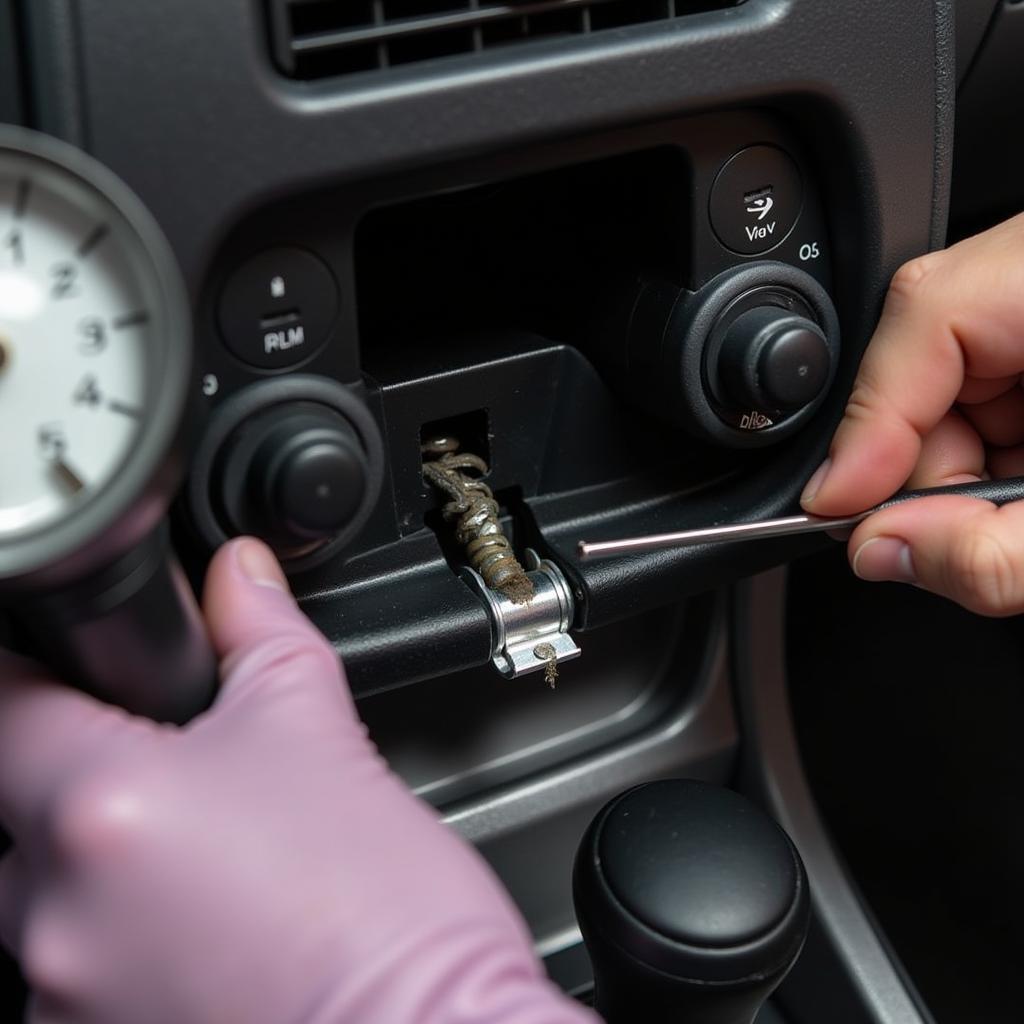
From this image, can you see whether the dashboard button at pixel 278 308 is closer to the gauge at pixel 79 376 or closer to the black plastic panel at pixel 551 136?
the black plastic panel at pixel 551 136

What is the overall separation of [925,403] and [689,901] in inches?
12.9

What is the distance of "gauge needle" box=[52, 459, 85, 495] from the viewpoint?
0.47 meters

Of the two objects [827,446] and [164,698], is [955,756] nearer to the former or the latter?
[827,446]

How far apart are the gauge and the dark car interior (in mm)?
78

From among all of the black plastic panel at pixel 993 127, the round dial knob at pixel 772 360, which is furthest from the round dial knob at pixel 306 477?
the black plastic panel at pixel 993 127

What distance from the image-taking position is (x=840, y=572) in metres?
1.15

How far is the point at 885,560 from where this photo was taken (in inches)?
29.6

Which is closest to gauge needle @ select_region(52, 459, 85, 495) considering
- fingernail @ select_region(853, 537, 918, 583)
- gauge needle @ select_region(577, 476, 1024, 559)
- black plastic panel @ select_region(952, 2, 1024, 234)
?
gauge needle @ select_region(577, 476, 1024, 559)

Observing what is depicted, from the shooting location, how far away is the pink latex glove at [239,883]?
488 millimetres

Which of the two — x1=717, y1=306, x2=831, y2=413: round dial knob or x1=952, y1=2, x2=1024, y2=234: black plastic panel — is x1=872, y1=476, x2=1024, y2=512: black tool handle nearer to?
x1=717, y1=306, x2=831, y2=413: round dial knob

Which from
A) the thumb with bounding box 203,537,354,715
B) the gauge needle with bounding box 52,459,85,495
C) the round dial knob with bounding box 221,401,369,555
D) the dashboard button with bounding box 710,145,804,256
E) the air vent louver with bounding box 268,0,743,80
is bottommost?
the thumb with bounding box 203,537,354,715

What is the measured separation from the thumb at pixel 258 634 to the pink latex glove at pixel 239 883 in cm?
2

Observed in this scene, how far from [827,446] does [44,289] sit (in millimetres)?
490

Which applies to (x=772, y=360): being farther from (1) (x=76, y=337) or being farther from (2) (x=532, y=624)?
(1) (x=76, y=337)
